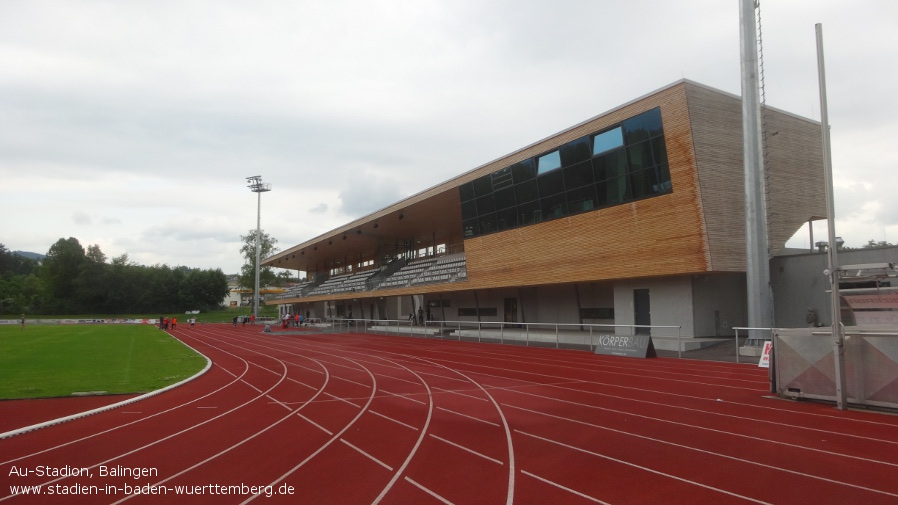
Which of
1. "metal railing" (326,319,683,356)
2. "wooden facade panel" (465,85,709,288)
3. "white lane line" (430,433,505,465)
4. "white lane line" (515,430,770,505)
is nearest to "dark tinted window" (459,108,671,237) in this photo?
"wooden facade panel" (465,85,709,288)

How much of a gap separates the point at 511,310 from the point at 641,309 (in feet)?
37.2

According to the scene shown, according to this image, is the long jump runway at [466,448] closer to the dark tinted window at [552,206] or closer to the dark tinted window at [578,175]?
the dark tinted window at [578,175]

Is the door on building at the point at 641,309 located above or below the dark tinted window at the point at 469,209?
below

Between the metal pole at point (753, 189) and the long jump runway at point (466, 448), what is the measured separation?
5.50m

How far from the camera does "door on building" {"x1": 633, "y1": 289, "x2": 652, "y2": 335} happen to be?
75.1 ft

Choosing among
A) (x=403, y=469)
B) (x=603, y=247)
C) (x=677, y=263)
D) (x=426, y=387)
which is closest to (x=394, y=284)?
(x=603, y=247)

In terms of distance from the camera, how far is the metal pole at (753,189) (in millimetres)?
17922

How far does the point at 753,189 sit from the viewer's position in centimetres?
1820

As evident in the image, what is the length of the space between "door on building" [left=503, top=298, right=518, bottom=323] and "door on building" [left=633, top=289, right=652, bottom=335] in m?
10.5

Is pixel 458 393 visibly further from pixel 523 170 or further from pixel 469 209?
pixel 469 209

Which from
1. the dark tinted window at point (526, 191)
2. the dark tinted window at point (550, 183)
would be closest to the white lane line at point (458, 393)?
the dark tinted window at point (550, 183)

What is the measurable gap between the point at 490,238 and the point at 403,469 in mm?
23416

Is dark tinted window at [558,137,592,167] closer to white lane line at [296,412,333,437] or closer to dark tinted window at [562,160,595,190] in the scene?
dark tinted window at [562,160,595,190]

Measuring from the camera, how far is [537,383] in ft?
45.0
